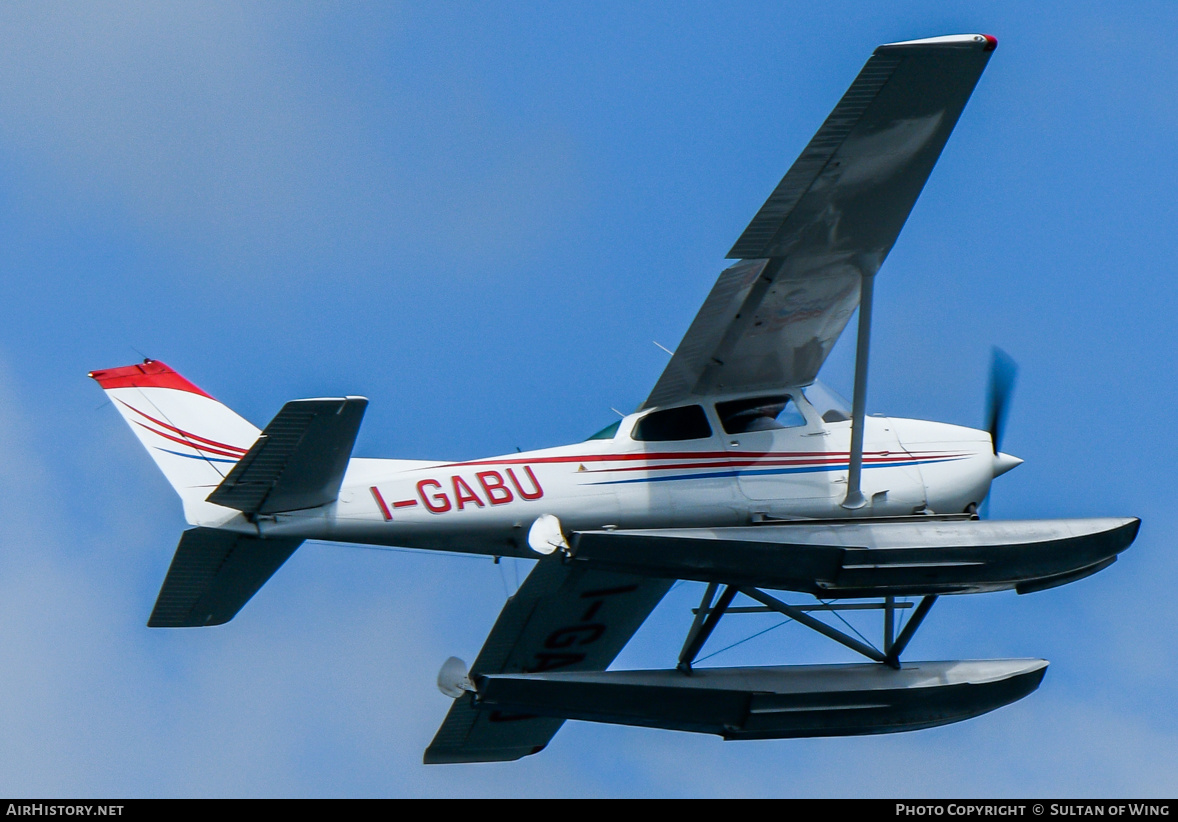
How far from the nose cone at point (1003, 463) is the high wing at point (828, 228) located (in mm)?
2018

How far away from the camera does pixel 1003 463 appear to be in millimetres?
14984

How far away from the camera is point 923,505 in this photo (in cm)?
1439

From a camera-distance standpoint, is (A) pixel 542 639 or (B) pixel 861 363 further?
(A) pixel 542 639

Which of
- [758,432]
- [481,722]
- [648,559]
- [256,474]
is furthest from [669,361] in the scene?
[481,722]

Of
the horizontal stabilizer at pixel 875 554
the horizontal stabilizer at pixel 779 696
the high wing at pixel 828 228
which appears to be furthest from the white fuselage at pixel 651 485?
the horizontal stabilizer at pixel 779 696

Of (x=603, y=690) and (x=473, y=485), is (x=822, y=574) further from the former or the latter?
(x=473, y=485)

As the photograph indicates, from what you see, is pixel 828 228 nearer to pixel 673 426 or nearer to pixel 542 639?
pixel 673 426

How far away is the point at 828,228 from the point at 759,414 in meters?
2.06

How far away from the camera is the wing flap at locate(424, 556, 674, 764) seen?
53.3 feet

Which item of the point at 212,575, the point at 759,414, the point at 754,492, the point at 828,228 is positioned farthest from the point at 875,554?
the point at 212,575

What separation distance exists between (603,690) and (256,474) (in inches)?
143

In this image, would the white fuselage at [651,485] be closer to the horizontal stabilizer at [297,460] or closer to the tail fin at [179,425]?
the horizontal stabilizer at [297,460]

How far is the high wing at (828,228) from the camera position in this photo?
Answer: 11961 millimetres

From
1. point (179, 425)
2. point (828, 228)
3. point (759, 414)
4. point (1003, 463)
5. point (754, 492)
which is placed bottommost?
point (1003, 463)
